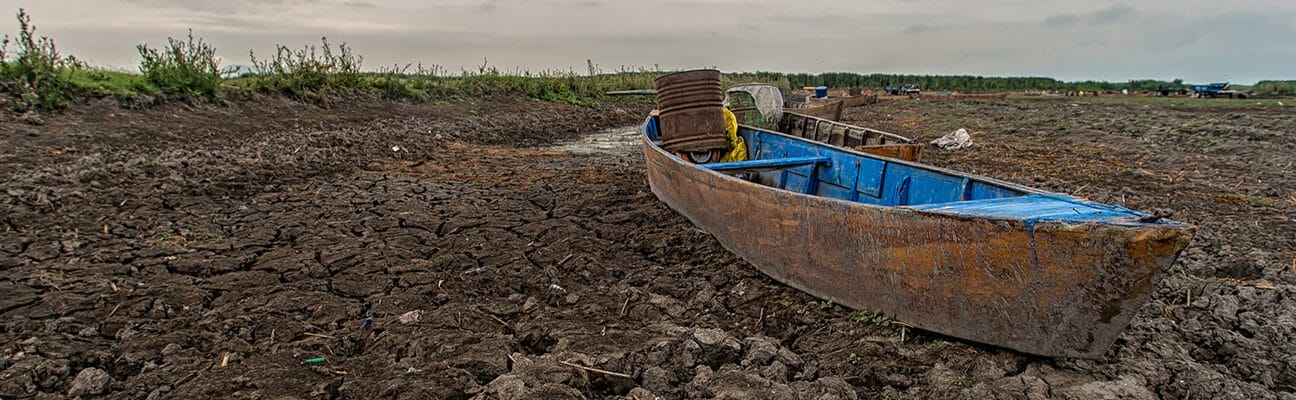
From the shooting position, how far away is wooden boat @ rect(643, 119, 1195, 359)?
249 centimetres

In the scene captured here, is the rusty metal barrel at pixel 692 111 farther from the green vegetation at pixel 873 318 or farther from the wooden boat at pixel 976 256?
the green vegetation at pixel 873 318

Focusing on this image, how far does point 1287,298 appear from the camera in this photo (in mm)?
3514

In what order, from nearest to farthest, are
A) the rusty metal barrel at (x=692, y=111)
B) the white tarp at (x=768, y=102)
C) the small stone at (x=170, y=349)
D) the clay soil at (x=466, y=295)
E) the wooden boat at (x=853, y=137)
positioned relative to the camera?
the clay soil at (x=466, y=295) < the small stone at (x=170, y=349) < the wooden boat at (x=853, y=137) < the rusty metal barrel at (x=692, y=111) < the white tarp at (x=768, y=102)

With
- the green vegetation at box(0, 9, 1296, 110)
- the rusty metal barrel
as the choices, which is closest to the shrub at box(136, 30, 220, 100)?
the green vegetation at box(0, 9, 1296, 110)

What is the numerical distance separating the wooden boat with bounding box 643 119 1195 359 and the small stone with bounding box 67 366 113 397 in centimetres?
329

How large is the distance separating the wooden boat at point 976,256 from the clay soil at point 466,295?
150mm

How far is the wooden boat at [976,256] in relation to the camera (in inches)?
98.2

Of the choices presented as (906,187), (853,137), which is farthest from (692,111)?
(906,187)

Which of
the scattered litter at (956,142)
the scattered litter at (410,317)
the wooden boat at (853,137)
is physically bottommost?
the scattered litter at (410,317)

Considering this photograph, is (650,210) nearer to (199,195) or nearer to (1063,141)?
(199,195)

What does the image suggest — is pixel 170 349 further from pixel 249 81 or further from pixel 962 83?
pixel 962 83

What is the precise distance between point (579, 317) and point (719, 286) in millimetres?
945

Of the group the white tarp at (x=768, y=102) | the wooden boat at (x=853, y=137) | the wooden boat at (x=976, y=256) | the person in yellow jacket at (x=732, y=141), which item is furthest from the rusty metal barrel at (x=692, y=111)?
the wooden boat at (x=976, y=256)

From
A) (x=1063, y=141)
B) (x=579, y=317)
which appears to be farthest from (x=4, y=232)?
(x=1063, y=141)
